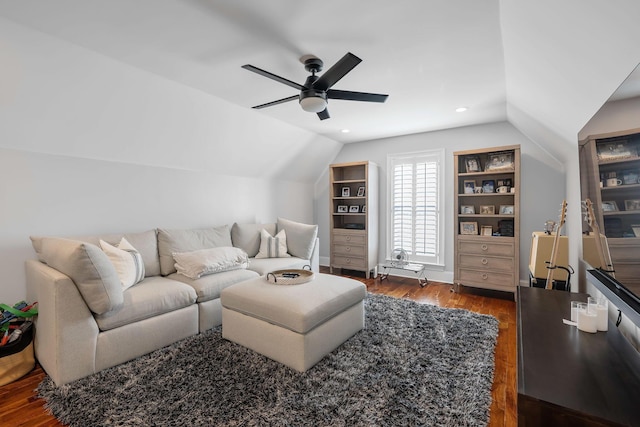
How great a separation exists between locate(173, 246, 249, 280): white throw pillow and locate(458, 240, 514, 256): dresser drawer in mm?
2921

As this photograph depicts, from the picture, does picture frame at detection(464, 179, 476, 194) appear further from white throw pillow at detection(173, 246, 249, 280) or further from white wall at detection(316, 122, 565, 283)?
white throw pillow at detection(173, 246, 249, 280)

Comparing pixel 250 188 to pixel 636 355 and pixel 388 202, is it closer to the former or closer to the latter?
pixel 388 202

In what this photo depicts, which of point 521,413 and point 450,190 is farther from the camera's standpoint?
point 450,190

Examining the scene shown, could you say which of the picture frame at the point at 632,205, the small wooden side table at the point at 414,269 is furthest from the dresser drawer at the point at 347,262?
the picture frame at the point at 632,205

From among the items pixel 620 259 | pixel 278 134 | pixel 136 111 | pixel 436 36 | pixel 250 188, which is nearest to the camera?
pixel 620 259

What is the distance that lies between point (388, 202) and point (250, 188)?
7.64ft

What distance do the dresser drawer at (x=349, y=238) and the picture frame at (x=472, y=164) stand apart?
1.84 meters

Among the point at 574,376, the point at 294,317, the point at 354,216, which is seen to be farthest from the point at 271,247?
the point at 574,376

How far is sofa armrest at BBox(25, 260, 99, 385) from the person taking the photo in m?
1.89

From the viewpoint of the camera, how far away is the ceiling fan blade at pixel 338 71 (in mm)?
1914

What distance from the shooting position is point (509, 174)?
3984 millimetres

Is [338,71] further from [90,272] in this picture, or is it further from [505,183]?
[505,183]

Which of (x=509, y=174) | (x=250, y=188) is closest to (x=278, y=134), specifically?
(x=250, y=188)

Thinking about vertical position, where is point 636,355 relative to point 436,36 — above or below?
below
